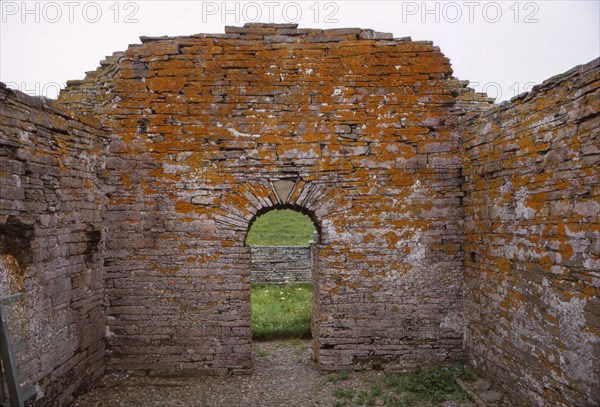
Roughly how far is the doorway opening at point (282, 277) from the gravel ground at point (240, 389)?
1.56 m

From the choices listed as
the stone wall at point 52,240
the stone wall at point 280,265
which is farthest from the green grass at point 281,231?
the stone wall at point 52,240

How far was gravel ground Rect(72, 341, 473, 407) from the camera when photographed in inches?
213

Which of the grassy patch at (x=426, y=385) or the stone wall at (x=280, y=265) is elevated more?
the stone wall at (x=280, y=265)

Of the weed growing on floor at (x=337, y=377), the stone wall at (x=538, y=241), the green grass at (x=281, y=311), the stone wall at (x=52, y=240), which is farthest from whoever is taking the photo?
the green grass at (x=281, y=311)

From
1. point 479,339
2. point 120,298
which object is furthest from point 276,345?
point 479,339

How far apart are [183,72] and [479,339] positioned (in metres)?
5.44

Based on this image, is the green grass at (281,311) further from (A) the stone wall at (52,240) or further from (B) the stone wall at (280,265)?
(A) the stone wall at (52,240)

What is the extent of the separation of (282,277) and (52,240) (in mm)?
8541

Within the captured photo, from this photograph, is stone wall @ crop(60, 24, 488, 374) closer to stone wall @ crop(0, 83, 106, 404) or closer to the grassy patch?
the grassy patch

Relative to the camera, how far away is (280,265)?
42.7 feet

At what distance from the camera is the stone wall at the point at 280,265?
12953mm

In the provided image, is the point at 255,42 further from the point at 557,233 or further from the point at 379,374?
the point at 379,374

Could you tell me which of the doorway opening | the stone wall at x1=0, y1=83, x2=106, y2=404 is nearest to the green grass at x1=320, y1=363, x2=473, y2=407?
the doorway opening

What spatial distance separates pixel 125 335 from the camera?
6.14 metres
